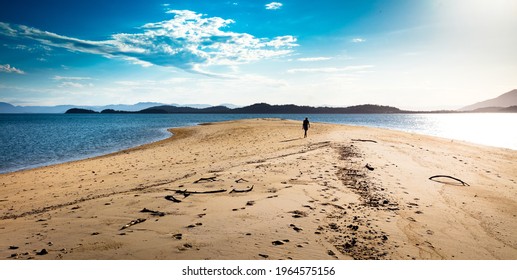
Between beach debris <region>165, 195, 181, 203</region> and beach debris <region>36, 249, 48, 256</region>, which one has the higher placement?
beach debris <region>165, 195, 181, 203</region>

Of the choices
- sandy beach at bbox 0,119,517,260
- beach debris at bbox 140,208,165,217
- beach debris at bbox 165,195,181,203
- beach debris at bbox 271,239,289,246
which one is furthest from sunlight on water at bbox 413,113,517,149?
beach debris at bbox 140,208,165,217

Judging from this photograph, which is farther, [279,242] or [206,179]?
[206,179]

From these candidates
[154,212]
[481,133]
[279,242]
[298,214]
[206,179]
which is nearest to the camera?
[279,242]

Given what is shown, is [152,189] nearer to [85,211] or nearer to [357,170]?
[85,211]

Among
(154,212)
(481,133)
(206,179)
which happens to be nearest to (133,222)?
(154,212)

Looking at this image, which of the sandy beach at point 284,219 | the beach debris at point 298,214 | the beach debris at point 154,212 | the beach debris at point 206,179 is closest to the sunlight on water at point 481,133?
the sandy beach at point 284,219

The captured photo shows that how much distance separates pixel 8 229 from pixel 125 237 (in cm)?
357

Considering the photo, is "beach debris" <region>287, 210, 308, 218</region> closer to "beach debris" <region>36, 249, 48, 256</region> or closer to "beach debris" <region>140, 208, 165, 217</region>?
"beach debris" <region>140, 208, 165, 217</region>

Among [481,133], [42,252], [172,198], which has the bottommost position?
[481,133]

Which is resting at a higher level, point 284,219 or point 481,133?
point 284,219

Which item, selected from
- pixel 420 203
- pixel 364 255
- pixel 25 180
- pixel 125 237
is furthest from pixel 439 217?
pixel 25 180

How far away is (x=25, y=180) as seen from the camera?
15.7 meters

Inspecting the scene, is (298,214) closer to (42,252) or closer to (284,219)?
(284,219)

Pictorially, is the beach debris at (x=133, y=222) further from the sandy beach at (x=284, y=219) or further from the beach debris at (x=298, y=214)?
the beach debris at (x=298, y=214)
